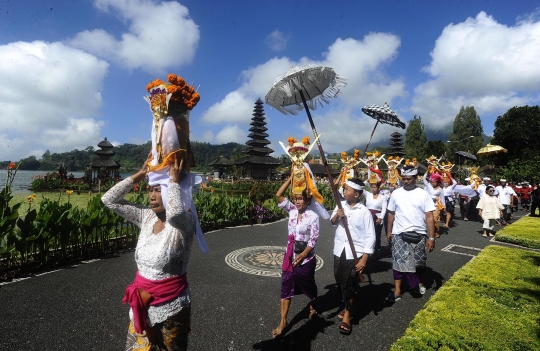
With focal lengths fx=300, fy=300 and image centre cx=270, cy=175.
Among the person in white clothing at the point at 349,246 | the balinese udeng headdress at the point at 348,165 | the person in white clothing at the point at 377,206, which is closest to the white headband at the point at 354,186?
the person in white clothing at the point at 349,246

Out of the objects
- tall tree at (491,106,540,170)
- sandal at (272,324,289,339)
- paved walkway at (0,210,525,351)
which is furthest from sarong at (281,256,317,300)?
tall tree at (491,106,540,170)

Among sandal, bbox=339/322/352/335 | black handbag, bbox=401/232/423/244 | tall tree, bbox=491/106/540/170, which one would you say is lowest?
sandal, bbox=339/322/352/335

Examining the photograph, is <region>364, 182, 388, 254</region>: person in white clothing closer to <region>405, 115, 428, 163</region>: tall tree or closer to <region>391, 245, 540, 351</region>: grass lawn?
<region>391, 245, 540, 351</region>: grass lawn

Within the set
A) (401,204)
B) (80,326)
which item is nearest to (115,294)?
→ (80,326)

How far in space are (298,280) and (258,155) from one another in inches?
1547

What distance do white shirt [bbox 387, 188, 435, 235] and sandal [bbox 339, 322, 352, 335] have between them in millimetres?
1926

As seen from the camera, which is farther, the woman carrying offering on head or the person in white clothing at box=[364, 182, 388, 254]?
the person in white clothing at box=[364, 182, 388, 254]

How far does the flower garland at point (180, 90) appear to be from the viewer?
88.8 inches

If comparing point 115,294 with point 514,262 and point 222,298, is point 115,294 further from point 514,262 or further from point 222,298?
point 514,262

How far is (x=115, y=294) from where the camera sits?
→ 467 centimetres

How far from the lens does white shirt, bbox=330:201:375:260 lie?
3957mm

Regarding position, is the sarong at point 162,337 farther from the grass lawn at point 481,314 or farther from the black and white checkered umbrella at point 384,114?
the black and white checkered umbrella at point 384,114

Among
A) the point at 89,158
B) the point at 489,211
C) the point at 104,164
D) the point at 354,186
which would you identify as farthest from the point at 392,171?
the point at 89,158

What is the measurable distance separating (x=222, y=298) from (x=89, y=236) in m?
4.26
